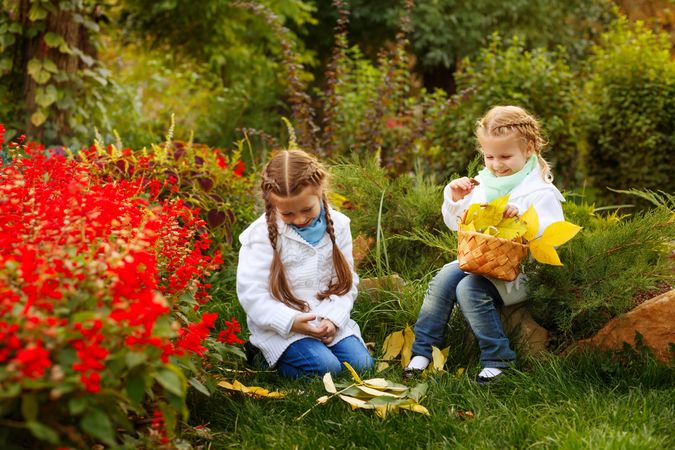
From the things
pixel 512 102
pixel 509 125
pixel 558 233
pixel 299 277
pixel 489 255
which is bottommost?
pixel 299 277

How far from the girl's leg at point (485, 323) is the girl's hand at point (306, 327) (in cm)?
64

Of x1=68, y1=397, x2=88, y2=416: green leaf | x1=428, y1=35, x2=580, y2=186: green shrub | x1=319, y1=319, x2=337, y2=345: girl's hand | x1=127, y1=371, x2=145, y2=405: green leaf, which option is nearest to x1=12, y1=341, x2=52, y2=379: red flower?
x1=68, y1=397, x2=88, y2=416: green leaf

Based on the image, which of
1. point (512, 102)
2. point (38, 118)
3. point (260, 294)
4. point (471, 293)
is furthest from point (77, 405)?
point (512, 102)

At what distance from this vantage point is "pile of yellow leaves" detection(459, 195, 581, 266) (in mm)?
3131

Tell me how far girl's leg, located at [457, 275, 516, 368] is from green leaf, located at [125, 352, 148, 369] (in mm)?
1792

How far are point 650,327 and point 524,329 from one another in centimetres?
54

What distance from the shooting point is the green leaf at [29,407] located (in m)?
1.80

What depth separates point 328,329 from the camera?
3.45 meters

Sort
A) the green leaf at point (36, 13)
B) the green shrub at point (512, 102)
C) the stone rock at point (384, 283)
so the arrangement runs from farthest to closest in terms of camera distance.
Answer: the green shrub at point (512, 102) < the green leaf at point (36, 13) < the stone rock at point (384, 283)

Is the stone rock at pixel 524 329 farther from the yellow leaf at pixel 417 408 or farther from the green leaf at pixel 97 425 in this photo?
the green leaf at pixel 97 425

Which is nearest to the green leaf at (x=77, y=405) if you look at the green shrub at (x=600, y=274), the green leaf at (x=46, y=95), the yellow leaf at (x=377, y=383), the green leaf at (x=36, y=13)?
the yellow leaf at (x=377, y=383)

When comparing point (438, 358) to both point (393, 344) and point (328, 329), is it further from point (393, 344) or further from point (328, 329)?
point (328, 329)

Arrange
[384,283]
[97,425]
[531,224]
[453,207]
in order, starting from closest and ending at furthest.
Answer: [97,425] → [531,224] → [453,207] → [384,283]

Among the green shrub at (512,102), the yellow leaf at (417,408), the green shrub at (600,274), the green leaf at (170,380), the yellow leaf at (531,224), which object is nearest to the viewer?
the green leaf at (170,380)
